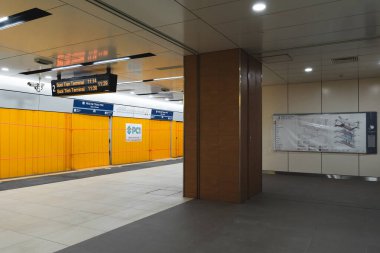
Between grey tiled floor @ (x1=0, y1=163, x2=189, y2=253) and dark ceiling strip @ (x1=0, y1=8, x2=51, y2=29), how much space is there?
3129 millimetres

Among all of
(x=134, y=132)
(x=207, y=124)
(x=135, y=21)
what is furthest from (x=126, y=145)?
(x=135, y=21)

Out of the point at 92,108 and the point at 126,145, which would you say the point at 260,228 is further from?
the point at 126,145

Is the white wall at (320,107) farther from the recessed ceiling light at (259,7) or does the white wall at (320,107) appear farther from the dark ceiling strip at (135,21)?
the recessed ceiling light at (259,7)

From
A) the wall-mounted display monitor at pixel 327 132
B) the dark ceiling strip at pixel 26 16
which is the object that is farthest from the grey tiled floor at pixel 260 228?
the dark ceiling strip at pixel 26 16

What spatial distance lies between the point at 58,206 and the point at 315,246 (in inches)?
183

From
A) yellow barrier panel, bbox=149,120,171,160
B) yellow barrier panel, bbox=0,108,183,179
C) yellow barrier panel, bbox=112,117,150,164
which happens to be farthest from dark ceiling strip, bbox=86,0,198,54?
yellow barrier panel, bbox=149,120,171,160

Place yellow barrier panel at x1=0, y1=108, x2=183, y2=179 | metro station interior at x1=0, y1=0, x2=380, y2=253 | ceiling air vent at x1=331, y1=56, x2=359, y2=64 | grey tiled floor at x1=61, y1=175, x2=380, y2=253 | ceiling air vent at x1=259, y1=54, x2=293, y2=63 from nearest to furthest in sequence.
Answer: grey tiled floor at x1=61, y1=175, x2=380, y2=253
metro station interior at x1=0, y1=0, x2=380, y2=253
ceiling air vent at x1=259, y1=54, x2=293, y2=63
ceiling air vent at x1=331, y1=56, x2=359, y2=64
yellow barrier panel at x1=0, y1=108, x2=183, y2=179

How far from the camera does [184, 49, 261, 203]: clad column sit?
604 centimetres

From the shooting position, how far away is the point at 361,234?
4211 millimetres

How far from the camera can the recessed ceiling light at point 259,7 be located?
404 cm

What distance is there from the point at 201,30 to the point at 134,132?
1044 cm

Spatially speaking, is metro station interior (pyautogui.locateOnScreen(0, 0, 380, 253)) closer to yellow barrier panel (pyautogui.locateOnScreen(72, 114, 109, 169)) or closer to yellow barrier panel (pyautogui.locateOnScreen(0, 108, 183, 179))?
yellow barrier panel (pyautogui.locateOnScreen(0, 108, 183, 179))

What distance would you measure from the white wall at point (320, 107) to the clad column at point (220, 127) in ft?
12.9

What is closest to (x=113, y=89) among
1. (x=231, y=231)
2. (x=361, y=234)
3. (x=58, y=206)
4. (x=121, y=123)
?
(x=58, y=206)
